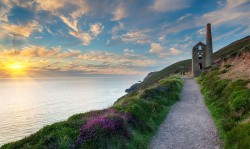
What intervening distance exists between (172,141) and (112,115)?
382cm

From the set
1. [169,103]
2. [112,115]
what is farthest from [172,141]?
[169,103]

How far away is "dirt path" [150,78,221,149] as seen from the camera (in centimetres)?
1203

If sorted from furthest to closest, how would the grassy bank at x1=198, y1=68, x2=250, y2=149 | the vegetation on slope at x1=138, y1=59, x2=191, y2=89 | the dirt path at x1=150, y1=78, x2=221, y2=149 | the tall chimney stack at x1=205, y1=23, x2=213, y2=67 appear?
the vegetation on slope at x1=138, y1=59, x2=191, y2=89 → the tall chimney stack at x1=205, y1=23, x2=213, y2=67 → the dirt path at x1=150, y1=78, x2=221, y2=149 → the grassy bank at x1=198, y1=68, x2=250, y2=149

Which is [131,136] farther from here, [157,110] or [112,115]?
[157,110]

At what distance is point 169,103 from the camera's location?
22.7 m

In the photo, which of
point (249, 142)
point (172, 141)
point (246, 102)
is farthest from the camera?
point (246, 102)

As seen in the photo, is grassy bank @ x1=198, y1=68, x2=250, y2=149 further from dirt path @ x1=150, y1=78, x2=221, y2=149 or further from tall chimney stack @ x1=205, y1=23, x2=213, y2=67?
tall chimney stack @ x1=205, y1=23, x2=213, y2=67

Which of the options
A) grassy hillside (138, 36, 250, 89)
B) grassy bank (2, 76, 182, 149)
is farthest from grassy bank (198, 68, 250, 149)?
grassy hillside (138, 36, 250, 89)

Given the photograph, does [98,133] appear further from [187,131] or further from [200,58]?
[200,58]

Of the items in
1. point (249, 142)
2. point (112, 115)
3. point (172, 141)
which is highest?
point (112, 115)

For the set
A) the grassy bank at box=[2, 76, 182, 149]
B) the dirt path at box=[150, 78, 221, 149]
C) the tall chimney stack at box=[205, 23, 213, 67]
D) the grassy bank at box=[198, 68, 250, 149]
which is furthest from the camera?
the tall chimney stack at box=[205, 23, 213, 67]

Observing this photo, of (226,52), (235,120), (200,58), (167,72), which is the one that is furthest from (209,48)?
(167,72)

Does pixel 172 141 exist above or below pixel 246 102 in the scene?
below

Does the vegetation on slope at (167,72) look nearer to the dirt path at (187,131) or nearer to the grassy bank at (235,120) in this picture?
the dirt path at (187,131)
